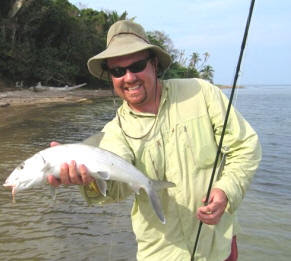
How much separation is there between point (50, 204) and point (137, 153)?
5.03m

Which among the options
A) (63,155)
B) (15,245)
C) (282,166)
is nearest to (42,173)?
(63,155)

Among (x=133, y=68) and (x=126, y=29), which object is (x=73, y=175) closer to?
(x=133, y=68)

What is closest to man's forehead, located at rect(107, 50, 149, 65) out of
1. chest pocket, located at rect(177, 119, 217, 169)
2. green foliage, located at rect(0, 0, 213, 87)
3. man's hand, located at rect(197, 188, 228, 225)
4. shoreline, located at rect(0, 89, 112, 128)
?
chest pocket, located at rect(177, 119, 217, 169)

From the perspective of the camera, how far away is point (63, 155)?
2555 millimetres

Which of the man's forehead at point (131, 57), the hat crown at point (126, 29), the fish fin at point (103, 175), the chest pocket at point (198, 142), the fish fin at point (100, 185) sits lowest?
the fish fin at point (100, 185)

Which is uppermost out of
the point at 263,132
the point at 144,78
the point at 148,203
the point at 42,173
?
the point at 144,78

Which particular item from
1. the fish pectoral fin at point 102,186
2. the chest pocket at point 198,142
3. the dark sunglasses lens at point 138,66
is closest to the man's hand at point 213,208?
the chest pocket at point 198,142

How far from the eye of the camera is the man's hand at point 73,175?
2.47 meters

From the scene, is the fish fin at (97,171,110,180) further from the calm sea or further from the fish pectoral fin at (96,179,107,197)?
the calm sea

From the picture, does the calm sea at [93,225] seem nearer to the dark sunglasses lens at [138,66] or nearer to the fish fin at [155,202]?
the fish fin at [155,202]

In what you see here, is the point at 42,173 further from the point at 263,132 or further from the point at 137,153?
the point at 263,132

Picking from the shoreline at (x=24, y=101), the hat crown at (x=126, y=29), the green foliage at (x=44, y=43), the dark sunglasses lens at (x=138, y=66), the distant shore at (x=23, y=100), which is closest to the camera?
the dark sunglasses lens at (x=138, y=66)

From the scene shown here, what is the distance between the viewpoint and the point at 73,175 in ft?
8.13

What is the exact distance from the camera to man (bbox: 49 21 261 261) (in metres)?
2.53
